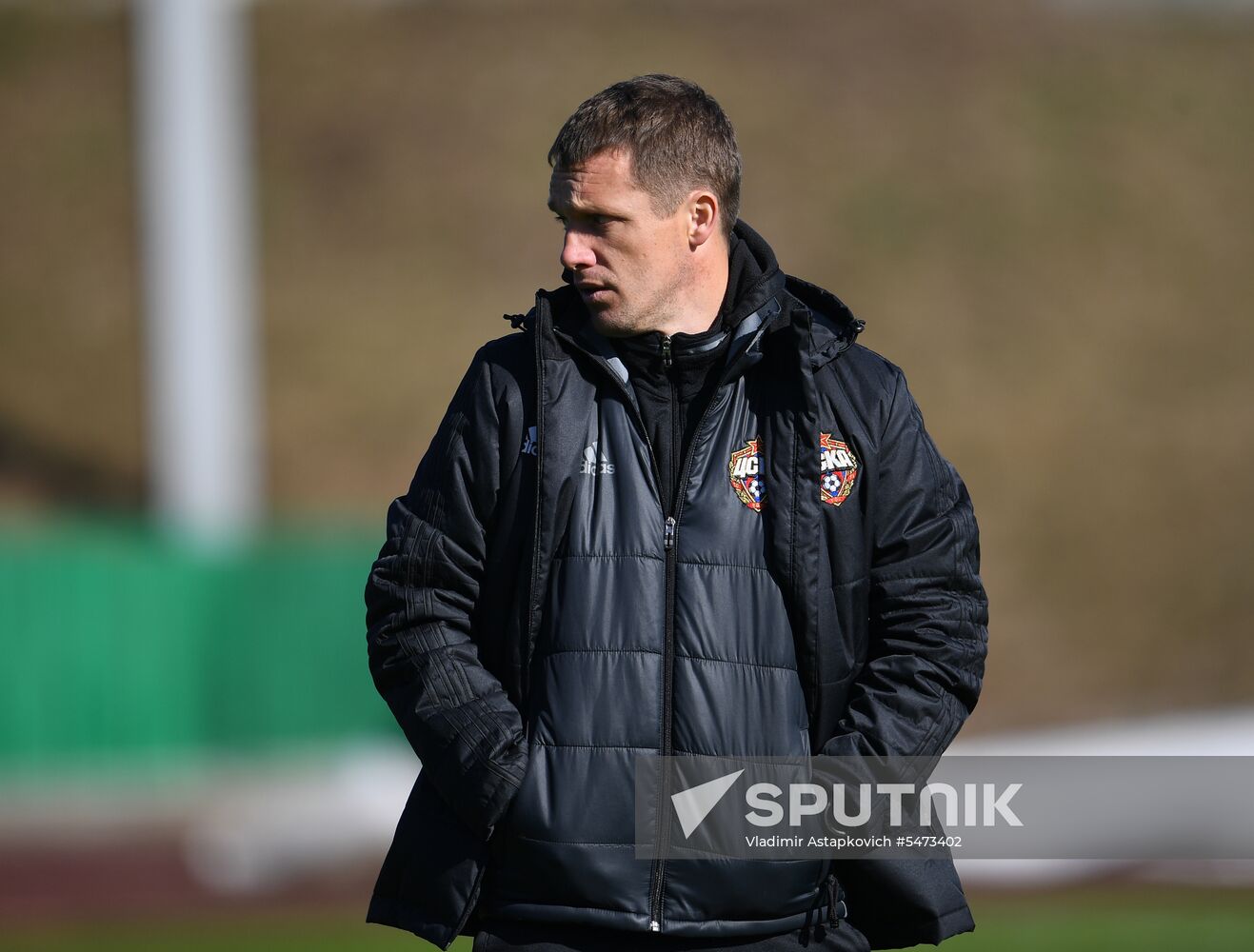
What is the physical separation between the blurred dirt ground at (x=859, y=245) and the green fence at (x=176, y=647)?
7760mm

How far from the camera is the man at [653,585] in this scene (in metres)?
2.67

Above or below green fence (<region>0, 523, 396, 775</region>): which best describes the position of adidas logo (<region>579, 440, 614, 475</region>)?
below

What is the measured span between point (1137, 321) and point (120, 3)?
58.5 feet

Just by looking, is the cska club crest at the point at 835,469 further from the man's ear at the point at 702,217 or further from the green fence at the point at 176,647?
the green fence at the point at 176,647

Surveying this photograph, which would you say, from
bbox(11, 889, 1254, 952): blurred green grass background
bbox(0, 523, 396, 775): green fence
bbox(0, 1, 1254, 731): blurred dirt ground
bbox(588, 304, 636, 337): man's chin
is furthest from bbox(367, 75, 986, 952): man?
bbox(0, 1, 1254, 731): blurred dirt ground

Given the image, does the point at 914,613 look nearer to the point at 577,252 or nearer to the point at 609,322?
the point at 609,322

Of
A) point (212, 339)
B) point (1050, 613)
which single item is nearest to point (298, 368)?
point (212, 339)

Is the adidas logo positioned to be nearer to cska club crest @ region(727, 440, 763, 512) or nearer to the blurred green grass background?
cska club crest @ region(727, 440, 763, 512)

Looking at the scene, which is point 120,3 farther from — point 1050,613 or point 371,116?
point 1050,613

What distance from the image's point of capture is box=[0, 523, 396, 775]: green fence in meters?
11.4

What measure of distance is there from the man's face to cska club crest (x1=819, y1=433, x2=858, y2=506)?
0.34m

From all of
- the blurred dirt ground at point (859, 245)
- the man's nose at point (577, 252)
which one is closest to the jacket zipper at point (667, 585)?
the man's nose at point (577, 252)

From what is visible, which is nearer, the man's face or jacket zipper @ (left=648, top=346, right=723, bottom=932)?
jacket zipper @ (left=648, top=346, right=723, bottom=932)

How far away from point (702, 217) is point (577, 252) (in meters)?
0.23
